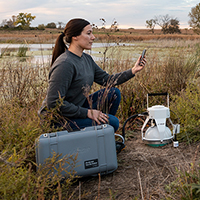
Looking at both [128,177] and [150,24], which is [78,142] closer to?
[128,177]

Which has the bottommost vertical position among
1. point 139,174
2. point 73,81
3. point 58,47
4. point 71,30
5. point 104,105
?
point 139,174

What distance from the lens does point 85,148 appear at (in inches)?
77.3

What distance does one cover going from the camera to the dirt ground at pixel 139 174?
6.03ft

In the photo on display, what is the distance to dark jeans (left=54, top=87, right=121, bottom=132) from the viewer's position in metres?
2.35

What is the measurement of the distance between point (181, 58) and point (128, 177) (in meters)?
3.06

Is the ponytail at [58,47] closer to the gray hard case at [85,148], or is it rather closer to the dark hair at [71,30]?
the dark hair at [71,30]

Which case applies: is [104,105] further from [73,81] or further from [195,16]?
[195,16]

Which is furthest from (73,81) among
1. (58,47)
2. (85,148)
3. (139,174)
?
(139,174)

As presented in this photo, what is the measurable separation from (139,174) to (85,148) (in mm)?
476

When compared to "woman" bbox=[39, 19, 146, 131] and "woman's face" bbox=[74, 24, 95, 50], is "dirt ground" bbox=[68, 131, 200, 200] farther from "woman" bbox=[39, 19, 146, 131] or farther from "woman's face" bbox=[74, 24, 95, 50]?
"woman's face" bbox=[74, 24, 95, 50]

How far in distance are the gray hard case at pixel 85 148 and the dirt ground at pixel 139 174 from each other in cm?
11

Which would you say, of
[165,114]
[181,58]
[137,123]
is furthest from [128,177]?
[181,58]

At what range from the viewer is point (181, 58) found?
14.9 feet

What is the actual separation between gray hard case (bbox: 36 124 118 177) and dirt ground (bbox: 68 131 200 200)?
0.11m
